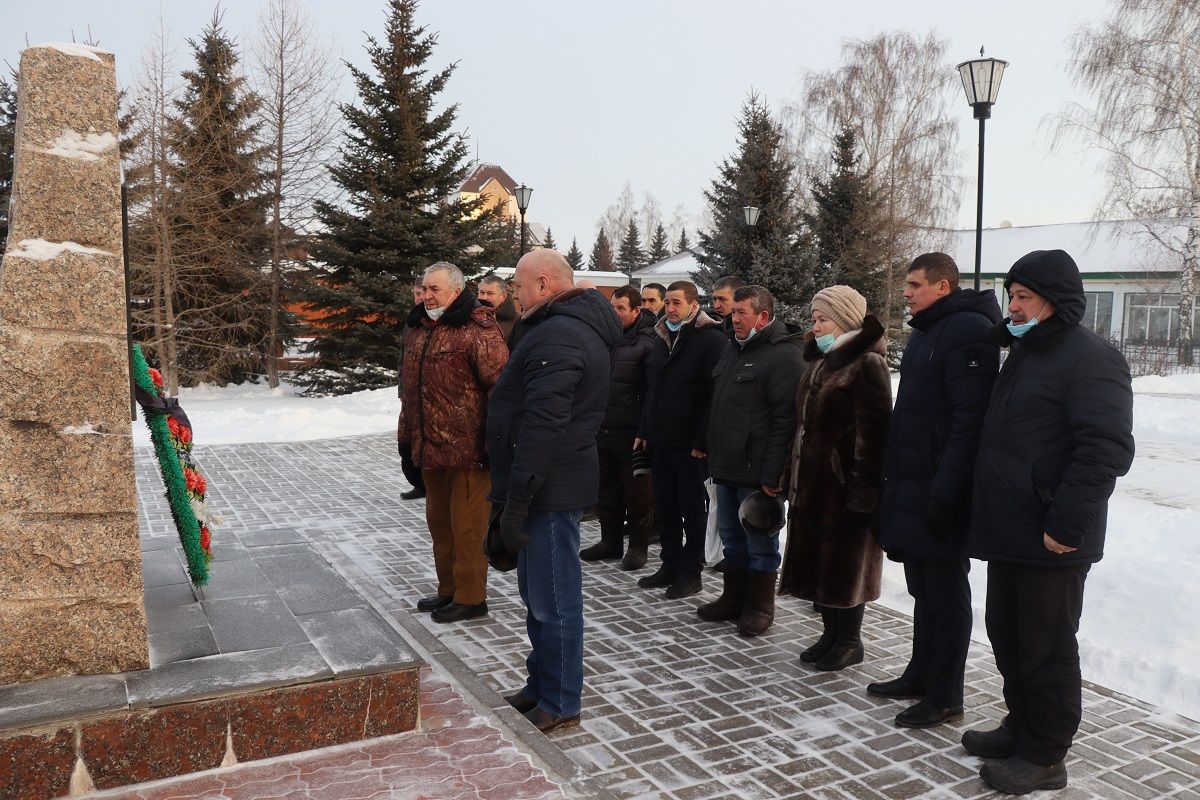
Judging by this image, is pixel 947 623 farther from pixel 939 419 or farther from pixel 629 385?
pixel 629 385

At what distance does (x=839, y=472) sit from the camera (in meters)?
4.67

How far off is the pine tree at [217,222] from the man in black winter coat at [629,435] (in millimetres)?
16381

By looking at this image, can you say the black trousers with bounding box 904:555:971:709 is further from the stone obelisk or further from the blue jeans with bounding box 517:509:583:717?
the stone obelisk

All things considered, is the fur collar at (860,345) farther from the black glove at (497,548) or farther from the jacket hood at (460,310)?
the jacket hood at (460,310)

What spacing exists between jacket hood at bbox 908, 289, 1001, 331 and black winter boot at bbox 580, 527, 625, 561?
353 cm

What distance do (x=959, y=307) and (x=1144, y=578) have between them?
9.77ft

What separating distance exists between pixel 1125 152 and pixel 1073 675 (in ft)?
89.7

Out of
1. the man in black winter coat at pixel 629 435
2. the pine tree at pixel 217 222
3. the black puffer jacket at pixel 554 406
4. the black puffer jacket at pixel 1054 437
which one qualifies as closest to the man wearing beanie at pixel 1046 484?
the black puffer jacket at pixel 1054 437

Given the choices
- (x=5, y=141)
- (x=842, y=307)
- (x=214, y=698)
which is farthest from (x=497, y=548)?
(x=5, y=141)

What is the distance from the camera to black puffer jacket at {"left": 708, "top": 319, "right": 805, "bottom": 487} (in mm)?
5180

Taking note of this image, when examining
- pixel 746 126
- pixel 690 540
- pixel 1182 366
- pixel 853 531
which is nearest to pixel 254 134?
pixel 746 126

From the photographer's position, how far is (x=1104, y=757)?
12.8 ft

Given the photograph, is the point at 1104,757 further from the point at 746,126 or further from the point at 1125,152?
the point at 1125,152

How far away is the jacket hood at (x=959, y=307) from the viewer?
410 cm
